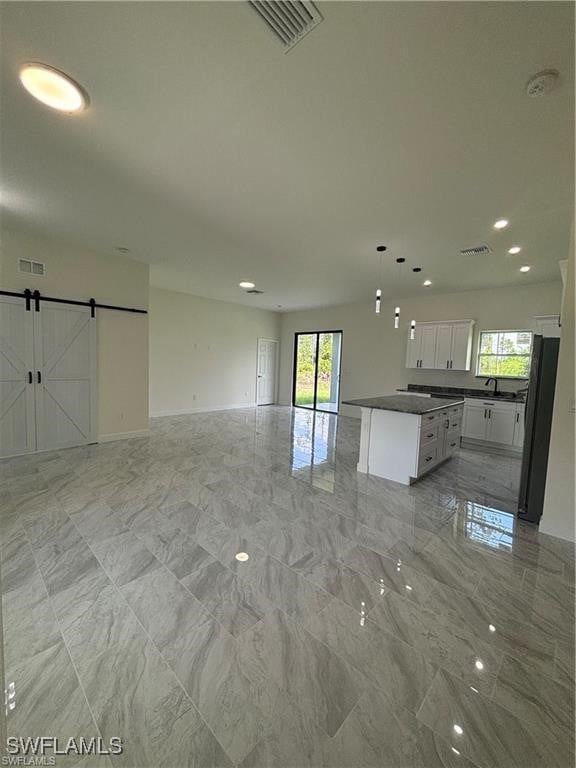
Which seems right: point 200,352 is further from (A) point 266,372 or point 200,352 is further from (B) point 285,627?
(B) point 285,627

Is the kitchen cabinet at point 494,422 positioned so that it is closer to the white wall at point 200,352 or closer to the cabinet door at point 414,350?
the cabinet door at point 414,350

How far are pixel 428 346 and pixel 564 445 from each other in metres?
4.25

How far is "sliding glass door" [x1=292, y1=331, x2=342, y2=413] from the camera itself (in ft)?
29.4

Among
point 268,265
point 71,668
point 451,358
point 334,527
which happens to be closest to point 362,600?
point 334,527

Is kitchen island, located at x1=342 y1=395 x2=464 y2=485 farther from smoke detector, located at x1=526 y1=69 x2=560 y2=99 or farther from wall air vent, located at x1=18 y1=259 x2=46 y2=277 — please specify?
wall air vent, located at x1=18 y1=259 x2=46 y2=277

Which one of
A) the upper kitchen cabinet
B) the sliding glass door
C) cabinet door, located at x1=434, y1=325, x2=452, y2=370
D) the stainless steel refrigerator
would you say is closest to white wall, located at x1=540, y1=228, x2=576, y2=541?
the stainless steel refrigerator

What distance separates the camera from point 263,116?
206 cm

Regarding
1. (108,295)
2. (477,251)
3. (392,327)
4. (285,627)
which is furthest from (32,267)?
(392,327)

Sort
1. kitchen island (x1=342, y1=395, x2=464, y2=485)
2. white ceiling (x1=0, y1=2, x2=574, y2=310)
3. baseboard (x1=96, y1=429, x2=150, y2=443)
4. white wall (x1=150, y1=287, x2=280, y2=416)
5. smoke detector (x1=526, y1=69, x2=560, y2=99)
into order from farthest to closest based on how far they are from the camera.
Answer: white wall (x1=150, y1=287, x2=280, y2=416) < baseboard (x1=96, y1=429, x2=150, y2=443) < kitchen island (x1=342, y1=395, x2=464, y2=485) < smoke detector (x1=526, y1=69, x2=560, y2=99) < white ceiling (x1=0, y1=2, x2=574, y2=310)

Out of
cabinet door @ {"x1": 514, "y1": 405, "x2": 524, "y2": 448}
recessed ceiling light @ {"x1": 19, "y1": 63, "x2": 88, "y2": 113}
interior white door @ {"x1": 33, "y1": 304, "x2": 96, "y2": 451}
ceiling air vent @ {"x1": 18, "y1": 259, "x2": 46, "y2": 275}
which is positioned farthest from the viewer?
cabinet door @ {"x1": 514, "y1": 405, "x2": 524, "y2": 448}

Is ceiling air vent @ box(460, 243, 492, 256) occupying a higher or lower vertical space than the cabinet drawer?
higher

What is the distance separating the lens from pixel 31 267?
14.1 feet

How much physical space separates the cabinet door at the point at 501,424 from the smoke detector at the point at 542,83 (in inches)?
190

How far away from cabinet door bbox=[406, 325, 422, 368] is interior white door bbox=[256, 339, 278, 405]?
4402 millimetres
